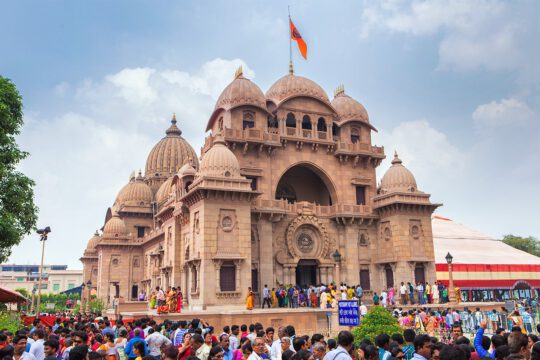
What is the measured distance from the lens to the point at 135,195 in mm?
51062

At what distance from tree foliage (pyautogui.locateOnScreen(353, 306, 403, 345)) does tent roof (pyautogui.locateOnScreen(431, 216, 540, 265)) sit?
32.9m

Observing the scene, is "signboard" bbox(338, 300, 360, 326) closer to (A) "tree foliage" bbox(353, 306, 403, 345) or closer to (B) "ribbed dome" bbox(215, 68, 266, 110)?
(A) "tree foliage" bbox(353, 306, 403, 345)

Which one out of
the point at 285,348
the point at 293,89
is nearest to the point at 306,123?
the point at 293,89

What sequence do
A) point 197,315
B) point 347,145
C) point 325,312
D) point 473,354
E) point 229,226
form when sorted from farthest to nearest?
1. point 347,145
2. point 229,226
3. point 325,312
4. point 197,315
5. point 473,354

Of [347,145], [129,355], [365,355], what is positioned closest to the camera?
[365,355]

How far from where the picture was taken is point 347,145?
114 feet

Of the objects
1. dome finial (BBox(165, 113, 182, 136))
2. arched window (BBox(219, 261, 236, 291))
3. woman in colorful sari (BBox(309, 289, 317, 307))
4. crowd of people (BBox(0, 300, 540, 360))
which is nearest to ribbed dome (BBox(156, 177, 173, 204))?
dome finial (BBox(165, 113, 182, 136))

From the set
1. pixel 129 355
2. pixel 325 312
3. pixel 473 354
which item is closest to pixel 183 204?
pixel 325 312

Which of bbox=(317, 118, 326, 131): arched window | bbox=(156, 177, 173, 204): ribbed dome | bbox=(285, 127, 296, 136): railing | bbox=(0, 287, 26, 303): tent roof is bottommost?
bbox=(0, 287, 26, 303): tent roof

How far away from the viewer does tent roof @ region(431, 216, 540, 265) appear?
47406mm

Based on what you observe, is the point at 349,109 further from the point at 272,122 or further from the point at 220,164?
the point at 220,164

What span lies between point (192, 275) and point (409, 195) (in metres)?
15.2

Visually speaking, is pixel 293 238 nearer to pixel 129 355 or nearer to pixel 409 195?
pixel 409 195

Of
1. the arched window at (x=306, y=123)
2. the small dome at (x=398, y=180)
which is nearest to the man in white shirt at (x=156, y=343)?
the small dome at (x=398, y=180)
